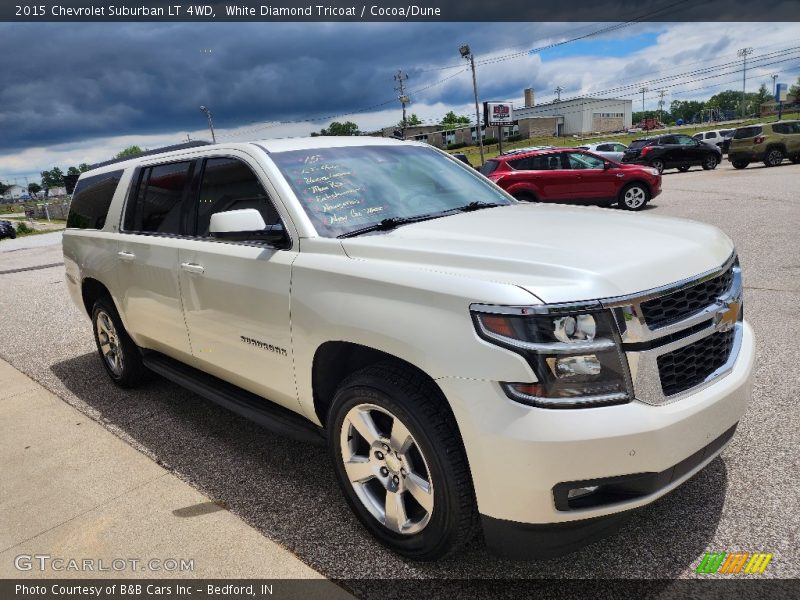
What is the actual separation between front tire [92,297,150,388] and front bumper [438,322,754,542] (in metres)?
3.43

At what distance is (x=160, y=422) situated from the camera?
4266 millimetres

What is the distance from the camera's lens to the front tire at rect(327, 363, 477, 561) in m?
2.20

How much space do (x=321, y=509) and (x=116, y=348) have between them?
2760mm

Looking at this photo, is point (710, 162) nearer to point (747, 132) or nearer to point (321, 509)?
point (747, 132)

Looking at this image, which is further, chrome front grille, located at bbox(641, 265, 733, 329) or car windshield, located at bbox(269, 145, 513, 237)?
car windshield, located at bbox(269, 145, 513, 237)

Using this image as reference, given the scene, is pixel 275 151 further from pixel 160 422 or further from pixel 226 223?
pixel 160 422

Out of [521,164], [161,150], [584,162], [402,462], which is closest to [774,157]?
[584,162]

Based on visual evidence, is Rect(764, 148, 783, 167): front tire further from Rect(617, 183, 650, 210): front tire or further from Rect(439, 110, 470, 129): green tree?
Rect(439, 110, 470, 129): green tree

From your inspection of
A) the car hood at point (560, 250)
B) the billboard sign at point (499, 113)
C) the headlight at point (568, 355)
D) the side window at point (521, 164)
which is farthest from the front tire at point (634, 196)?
the billboard sign at point (499, 113)

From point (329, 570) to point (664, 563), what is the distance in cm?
140

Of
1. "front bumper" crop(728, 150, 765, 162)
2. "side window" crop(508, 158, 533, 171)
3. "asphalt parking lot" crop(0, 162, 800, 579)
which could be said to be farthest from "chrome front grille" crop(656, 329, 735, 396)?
"front bumper" crop(728, 150, 765, 162)

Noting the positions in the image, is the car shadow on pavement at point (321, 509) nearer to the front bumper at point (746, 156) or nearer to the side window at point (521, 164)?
the side window at point (521, 164)

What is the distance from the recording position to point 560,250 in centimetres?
228

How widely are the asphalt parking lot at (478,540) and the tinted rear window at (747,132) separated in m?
21.3
